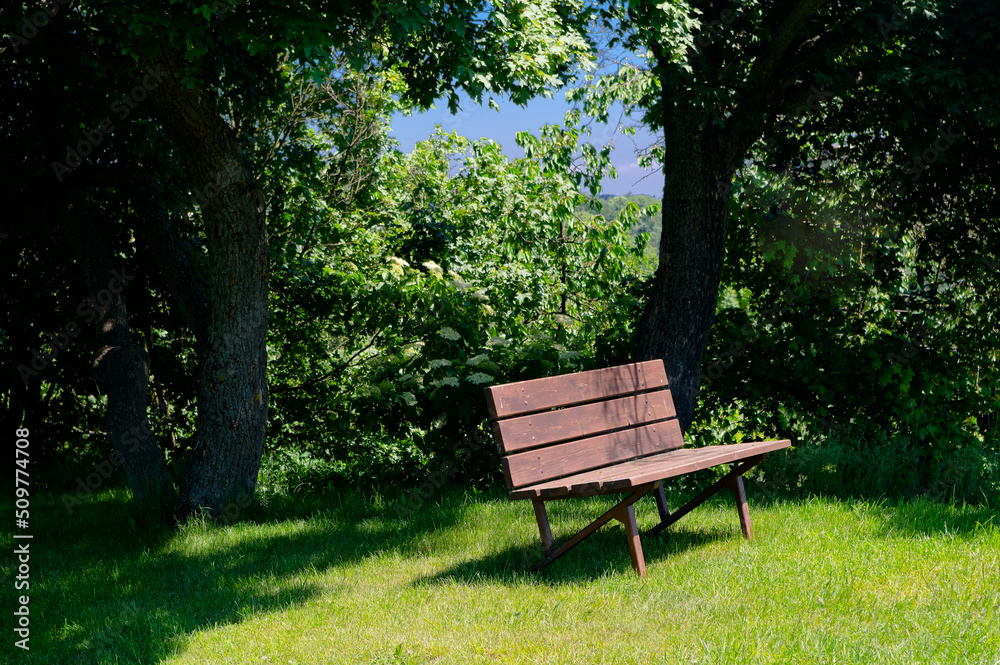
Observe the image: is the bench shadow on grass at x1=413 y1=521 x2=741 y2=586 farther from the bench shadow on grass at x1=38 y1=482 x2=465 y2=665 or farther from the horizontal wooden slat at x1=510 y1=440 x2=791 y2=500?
the bench shadow on grass at x1=38 y1=482 x2=465 y2=665

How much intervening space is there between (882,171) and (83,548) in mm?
8055

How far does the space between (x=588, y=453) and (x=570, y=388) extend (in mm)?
418

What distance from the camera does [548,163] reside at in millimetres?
12523

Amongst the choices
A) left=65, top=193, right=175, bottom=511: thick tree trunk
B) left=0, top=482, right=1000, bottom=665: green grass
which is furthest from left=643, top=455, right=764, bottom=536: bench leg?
left=65, top=193, right=175, bottom=511: thick tree trunk

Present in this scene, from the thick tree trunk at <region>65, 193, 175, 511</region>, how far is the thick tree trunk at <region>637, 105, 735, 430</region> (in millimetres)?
4457

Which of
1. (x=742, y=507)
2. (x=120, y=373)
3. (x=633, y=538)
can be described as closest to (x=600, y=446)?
(x=633, y=538)

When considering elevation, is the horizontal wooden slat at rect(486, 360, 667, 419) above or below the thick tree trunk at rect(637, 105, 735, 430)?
below

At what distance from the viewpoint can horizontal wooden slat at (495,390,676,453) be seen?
445cm

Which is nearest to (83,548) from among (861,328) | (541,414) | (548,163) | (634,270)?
(541,414)

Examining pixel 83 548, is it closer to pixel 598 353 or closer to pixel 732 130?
pixel 598 353

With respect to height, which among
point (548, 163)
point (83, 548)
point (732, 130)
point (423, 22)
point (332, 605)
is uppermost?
point (548, 163)

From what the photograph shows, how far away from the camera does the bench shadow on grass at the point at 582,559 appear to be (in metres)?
4.39

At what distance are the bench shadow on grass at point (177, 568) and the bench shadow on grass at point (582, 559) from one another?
727mm

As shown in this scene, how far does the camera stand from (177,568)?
519 cm
